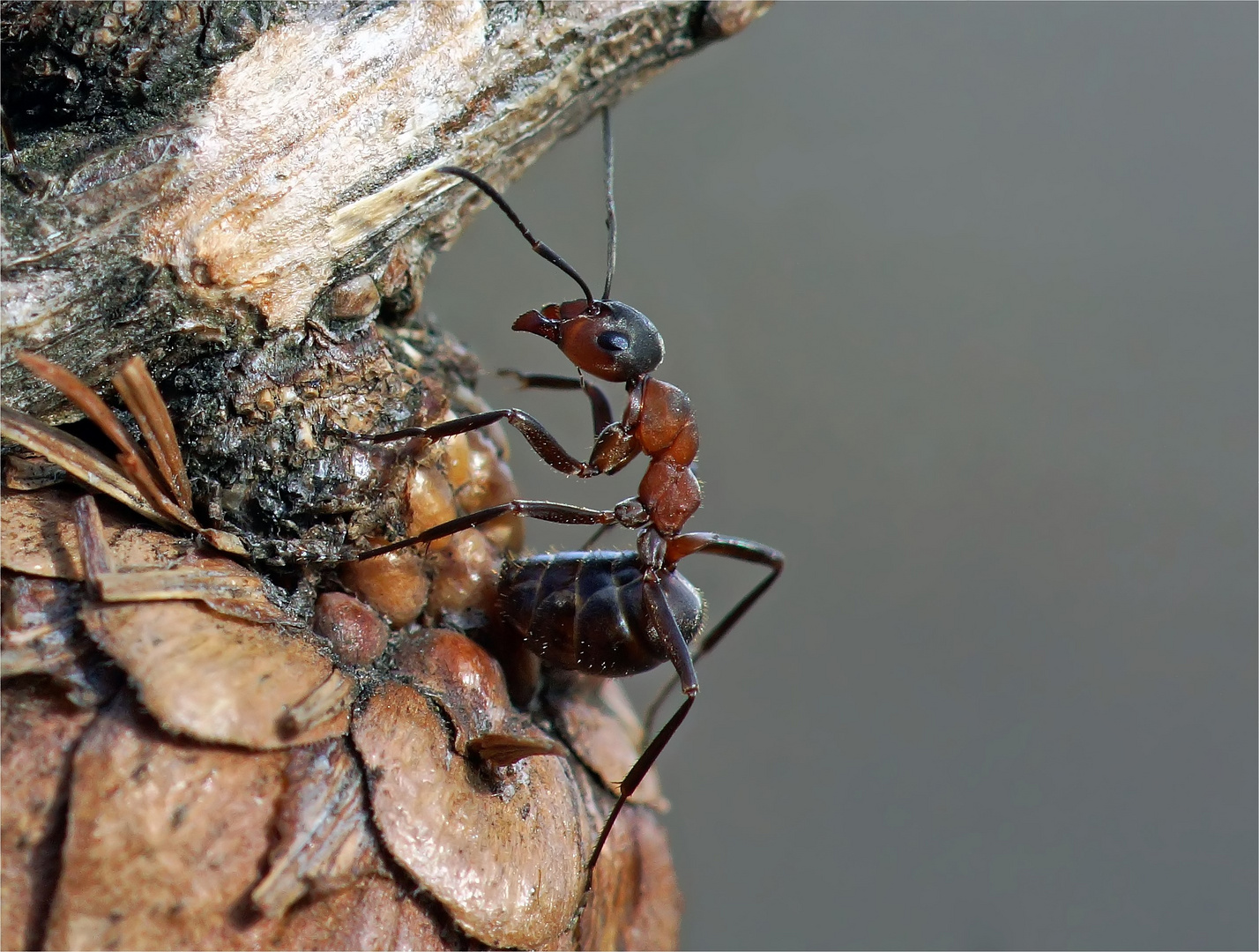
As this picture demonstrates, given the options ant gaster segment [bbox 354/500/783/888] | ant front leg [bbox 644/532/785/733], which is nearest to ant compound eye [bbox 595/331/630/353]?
ant gaster segment [bbox 354/500/783/888]

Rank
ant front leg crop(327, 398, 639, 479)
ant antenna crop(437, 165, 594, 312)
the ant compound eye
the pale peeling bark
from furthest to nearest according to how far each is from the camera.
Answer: the ant compound eye → ant front leg crop(327, 398, 639, 479) → ant antenna crop(437, 165, 594, 312) → the pale peeling bark

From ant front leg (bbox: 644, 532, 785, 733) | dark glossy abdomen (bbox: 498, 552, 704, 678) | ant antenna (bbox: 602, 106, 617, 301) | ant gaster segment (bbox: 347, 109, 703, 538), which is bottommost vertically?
dark glossy abdomen (bbox: 498, 552, 704, 678)

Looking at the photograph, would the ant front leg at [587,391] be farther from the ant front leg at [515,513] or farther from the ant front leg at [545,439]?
the ant front leg at [515,513]

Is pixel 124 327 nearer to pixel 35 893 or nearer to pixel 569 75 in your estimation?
pixel 35 893

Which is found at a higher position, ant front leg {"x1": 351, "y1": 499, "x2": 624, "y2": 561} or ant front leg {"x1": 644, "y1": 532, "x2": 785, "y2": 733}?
ant front leg {"x1": 644, "y1": 532, "x2": 785, "y2": 733}

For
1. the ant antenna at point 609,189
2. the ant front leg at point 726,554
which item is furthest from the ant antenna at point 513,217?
the ant front leg at point 726,554

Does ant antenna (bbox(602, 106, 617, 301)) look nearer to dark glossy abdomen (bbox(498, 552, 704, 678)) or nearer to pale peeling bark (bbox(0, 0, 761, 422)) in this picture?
pale peeling bark (bbox(0, 0, 761, 422))

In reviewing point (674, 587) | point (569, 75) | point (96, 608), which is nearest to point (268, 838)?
point (96, 608)
